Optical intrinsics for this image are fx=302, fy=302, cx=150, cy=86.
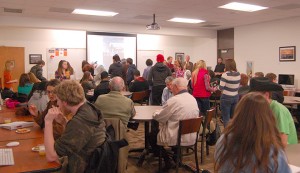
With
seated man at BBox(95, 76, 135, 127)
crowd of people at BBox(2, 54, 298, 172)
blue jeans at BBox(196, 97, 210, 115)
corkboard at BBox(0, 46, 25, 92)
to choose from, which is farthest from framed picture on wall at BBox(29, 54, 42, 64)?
seated man at BBox(95, 76, 135, 127)

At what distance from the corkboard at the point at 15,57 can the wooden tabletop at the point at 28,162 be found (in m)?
8.47

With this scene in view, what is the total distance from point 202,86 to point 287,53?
4940 mm

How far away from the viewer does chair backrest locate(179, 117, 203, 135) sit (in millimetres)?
3311


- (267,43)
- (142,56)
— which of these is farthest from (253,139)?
(142,56)

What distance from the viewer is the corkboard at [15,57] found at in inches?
389

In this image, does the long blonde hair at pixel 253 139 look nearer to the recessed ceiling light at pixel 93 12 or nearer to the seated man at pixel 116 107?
the seated man at pixel 116 107

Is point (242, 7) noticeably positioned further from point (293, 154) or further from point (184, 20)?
point (293, 154)

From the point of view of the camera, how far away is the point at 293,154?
86.3 inches

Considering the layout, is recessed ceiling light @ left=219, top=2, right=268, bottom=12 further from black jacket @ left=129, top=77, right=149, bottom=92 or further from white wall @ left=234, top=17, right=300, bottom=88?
black jacket @ left=129, top=77, right=149, bottom=92

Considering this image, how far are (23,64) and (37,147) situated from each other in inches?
344

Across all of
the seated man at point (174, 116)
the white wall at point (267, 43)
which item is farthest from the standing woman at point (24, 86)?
the white wall at point (267, 43)

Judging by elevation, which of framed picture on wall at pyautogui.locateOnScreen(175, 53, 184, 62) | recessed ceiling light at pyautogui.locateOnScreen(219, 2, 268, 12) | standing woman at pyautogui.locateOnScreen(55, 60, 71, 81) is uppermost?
recessed ceiling light at pyautogui.locateOnScreen(219, 2, 268, 12)

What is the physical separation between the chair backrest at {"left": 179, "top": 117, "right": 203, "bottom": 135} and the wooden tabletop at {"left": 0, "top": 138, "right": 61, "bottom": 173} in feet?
5.16

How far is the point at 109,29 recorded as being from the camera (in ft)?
32.7
